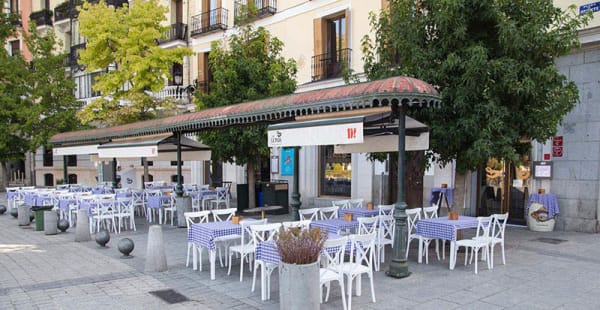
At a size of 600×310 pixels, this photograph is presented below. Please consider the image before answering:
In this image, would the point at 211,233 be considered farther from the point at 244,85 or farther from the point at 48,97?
the point at 48,97

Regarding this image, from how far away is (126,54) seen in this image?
16.5 m

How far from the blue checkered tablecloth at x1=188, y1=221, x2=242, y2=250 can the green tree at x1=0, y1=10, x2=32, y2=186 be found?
17.4 m

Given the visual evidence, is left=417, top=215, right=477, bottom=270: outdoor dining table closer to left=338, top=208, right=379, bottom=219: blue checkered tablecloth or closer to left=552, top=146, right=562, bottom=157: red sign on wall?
left=338, top=208, right=379, bottom=219: blue checkered tablecloth

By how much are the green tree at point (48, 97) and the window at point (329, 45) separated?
12.8m

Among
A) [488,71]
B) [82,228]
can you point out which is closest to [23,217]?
[82,228]

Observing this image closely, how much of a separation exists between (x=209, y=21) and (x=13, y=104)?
10.4 meters

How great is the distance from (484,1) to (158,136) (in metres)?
8.78

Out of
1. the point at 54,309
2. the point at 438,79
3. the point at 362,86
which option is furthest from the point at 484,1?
the point at 54,309

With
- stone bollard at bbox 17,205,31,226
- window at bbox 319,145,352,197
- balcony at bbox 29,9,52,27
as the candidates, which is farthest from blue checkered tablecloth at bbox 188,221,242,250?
balcony at bbox 29,9,52,27

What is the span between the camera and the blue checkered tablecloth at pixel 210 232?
21.2 ft

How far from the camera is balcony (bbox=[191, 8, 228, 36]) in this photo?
64.8 ft

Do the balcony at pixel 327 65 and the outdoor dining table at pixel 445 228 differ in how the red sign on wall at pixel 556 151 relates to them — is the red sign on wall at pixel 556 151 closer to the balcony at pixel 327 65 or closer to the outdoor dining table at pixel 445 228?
the outdoor dining table at pixel 445 228

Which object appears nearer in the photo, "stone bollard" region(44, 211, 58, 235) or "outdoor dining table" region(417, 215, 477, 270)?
"outdoor dining table" region(417, 215, 477, 270)

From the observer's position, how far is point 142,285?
6094 millimetres
